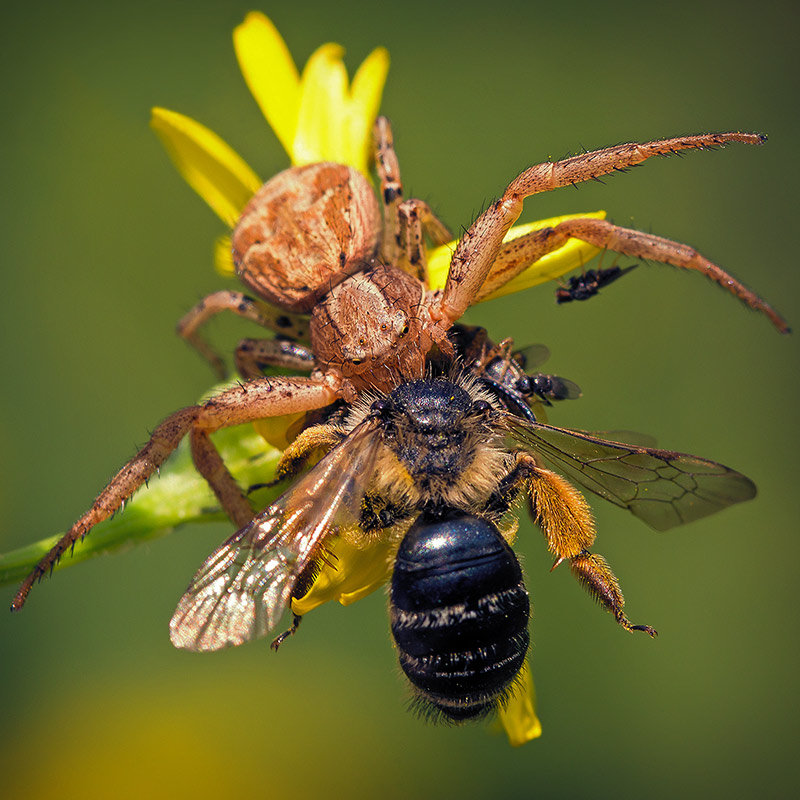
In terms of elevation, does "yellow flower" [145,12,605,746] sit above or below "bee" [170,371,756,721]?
above

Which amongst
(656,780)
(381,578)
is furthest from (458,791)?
(381,578)

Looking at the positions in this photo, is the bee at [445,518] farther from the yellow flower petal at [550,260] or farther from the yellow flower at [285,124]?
the yellow flower at [285,124]

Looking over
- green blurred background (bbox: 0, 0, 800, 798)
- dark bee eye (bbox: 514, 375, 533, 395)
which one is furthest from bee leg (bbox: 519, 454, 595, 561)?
green blurred background (bbox: 0, 0, 800, 798)

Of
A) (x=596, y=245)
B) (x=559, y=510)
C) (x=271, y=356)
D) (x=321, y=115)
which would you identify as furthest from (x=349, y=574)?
(x=321, y=115)

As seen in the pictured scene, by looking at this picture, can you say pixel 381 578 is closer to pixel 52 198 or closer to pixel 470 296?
pixel 470 296

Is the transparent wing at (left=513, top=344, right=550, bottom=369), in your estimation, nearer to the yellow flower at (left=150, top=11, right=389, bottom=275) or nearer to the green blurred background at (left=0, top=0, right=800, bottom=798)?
the yellow flower at (left=150, top=11, right=389, bottom=275)

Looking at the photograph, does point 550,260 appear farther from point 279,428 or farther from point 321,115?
point 321,115
